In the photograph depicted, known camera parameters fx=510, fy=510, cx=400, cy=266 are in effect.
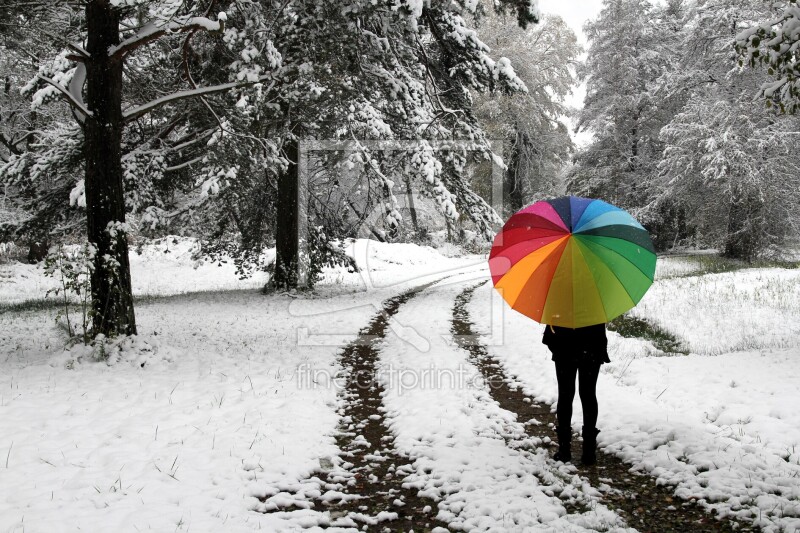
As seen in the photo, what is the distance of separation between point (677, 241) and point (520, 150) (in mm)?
10534

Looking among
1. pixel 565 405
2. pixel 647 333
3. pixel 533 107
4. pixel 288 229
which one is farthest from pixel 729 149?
pixel 565 405

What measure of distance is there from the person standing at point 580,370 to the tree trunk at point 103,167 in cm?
638

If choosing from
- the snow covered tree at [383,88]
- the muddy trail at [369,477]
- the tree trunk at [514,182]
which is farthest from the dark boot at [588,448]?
the tree trunk at [514,182]

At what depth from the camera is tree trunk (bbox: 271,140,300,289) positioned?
14680 mm

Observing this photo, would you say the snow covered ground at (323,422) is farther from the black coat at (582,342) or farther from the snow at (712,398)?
the black coat at (582,342)

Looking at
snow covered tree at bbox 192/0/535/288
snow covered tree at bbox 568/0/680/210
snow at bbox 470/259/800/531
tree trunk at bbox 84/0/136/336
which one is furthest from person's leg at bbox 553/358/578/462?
snow covered tree at bbox 568/0/680/210

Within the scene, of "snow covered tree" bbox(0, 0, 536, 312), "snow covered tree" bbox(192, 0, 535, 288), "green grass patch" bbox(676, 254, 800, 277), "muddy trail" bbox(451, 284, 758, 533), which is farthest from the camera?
"green grass patch" bbox(676, 254, 800, 277)

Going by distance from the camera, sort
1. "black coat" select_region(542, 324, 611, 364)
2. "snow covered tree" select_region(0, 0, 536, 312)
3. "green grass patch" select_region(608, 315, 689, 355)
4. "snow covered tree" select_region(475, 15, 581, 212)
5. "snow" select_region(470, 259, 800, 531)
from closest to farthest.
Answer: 1. "snow" select_region(470, 259, 800, 531)
2. "black coat" select_region(542, 324, 611, 364)
3. "snow covered tree" select_region(0, 0, 536, 312)
4. "green grass patch" select_region(608, 315, 689, 355)
5. "snow covered tree" select_region(475, 15, 581, 212)

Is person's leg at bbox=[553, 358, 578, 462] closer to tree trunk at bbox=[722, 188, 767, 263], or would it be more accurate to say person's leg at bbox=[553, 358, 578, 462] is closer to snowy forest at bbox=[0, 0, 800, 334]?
snowy forest at bbox=[0, 0, 800, 334]

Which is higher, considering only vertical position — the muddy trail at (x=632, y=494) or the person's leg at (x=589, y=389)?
the person's leg at (x=589, y=389)

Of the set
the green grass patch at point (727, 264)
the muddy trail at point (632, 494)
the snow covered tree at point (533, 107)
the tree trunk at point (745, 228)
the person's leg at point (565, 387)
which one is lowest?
the muddy trail at point (632, 494)

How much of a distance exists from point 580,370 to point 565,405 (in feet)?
1.21

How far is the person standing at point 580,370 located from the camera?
4668mm

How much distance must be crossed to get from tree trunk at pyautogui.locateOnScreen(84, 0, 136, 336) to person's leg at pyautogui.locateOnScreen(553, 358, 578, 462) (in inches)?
252
